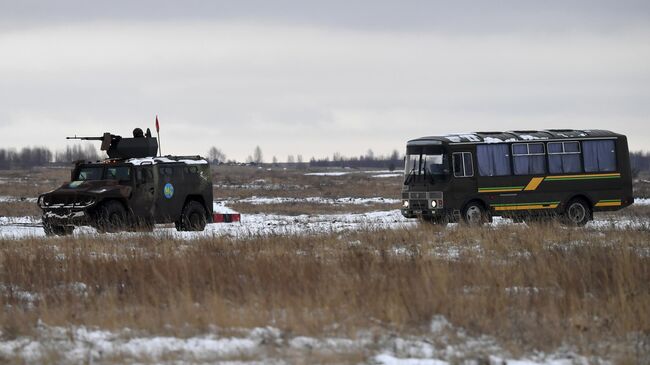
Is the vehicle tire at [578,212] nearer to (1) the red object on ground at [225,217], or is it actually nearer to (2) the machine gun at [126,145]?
(1) the red object on ground at [225,217]

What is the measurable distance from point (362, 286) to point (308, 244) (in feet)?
18.2

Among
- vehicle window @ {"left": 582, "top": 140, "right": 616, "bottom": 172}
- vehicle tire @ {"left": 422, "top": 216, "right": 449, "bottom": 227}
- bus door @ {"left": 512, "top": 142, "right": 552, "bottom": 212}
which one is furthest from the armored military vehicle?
vehicle window @ {"left": 582, "top": 140, "right": 616, "bottom": 172}

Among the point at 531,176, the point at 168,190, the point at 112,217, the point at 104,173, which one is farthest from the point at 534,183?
the point at 104,173

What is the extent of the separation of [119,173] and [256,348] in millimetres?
15390

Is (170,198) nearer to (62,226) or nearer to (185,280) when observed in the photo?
(62,226)

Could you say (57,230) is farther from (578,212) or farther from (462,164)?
(578,212)

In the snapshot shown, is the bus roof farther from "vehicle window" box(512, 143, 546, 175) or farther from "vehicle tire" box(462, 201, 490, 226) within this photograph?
"vehicle tire" box(462, 201, 490, 226)

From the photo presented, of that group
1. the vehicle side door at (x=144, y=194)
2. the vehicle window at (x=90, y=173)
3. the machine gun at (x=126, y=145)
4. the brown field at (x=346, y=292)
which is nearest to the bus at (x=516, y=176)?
the vehicle side door at (x=144, y=194)

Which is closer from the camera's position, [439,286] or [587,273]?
[439,286]

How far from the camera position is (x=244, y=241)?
16.2 meters

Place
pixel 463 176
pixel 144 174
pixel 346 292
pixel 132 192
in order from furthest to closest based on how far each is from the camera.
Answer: pixel 463 176 < pixel 144 174 < pixel 132 192 < pixel 346 292

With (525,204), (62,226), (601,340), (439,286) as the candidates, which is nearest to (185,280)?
(439,286)

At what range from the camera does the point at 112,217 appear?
22.0m

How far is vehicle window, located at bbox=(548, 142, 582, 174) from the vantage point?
26.4 m
